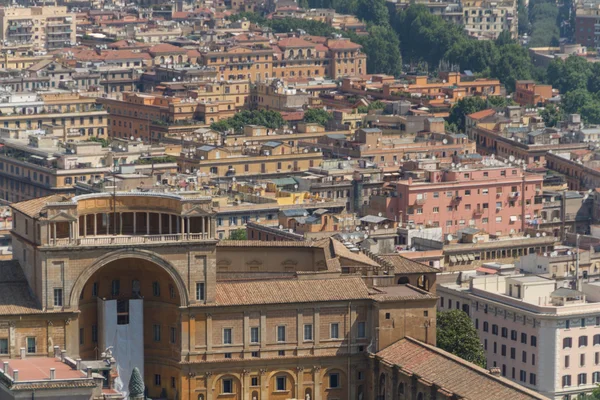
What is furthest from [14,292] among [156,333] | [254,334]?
[254,334]

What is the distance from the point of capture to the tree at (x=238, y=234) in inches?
5876

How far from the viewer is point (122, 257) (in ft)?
356

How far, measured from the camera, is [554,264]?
133750 mm

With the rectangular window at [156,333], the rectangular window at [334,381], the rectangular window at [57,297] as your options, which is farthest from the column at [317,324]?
the rectangular window at [57,297]

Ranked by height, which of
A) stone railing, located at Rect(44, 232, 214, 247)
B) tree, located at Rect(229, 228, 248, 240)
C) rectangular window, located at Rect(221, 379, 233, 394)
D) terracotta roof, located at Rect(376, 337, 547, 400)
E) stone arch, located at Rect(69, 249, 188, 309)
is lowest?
rectangular window, located at Rect(221, 379, 233, 394)

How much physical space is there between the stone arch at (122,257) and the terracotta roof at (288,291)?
1657mm

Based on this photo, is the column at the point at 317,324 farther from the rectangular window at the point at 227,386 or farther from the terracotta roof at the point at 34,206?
the terracotta roof at the point at 34,206

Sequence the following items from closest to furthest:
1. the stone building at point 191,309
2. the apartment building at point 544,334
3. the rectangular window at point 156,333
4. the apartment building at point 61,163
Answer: the stone building at point 191,309 < the rectangular window at point 156,333 < the apartment building at point 544,334 < the apartment building at point 61,163

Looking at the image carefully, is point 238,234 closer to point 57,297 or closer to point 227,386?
point 227,386

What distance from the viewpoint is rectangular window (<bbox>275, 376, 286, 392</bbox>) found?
364ft

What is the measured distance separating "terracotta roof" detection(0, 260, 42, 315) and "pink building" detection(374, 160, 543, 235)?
53193 mm

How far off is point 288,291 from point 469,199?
178 ft

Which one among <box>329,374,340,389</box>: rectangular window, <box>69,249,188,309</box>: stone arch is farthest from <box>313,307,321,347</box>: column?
<box>69,249,188,309</box>: stone arch

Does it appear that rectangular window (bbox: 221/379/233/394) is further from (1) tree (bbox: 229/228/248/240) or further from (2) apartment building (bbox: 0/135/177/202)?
(2) apartment building (bbox: 0/135/177/202)
